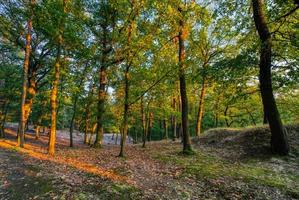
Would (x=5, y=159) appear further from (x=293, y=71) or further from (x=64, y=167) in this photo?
(x=293, y=71)

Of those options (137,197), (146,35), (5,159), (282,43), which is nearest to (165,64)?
(146,35)

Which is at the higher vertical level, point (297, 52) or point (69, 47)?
point (69, 47)

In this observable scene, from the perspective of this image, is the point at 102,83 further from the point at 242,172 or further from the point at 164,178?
the point at 242,172

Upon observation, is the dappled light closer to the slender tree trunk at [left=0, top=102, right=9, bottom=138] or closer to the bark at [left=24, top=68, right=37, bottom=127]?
the bark at [left=24, top=68, right=37, bottom=127]

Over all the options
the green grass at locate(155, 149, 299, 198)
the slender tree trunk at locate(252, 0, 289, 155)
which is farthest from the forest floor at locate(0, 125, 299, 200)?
the slender tree trunk at locate(252, 0, 289, 155)

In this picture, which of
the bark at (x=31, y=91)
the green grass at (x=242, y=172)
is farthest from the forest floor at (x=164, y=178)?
the bark at (x=31, y=91)

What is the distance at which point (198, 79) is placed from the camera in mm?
12188

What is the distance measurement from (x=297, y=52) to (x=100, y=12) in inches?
503

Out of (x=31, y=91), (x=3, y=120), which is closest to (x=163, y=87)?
(x=31, y=91)

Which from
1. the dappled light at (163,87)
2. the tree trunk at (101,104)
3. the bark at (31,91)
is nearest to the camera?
the dappled light at (163,87)

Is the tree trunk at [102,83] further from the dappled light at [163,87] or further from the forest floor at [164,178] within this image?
the forest floor at [164,178]

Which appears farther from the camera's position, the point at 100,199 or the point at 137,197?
the point at 137,197

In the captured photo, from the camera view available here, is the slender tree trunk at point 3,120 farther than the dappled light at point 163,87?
Yes

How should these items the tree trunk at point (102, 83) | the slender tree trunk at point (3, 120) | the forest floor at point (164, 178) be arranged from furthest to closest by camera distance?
the slender tree trunk at point (3, 120) < the tree trunk at point (102, 83) < the forest floor at point (164, 178)
